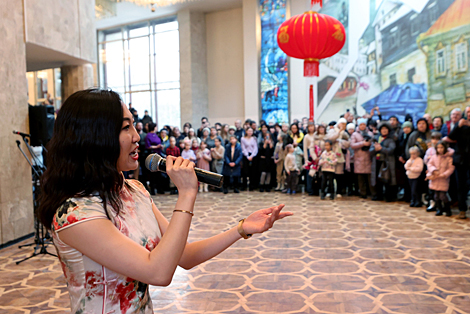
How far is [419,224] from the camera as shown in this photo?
5809 mm

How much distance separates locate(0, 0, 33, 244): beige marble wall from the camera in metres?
5.12

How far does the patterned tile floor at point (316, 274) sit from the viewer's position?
10.4 feet

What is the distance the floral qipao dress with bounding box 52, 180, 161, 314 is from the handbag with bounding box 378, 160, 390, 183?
7.18m

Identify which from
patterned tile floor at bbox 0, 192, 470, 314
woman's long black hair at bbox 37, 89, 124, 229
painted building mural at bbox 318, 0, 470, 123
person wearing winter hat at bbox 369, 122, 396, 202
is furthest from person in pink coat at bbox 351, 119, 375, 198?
woman's long black hair at bbox 37, 89, 124, 229

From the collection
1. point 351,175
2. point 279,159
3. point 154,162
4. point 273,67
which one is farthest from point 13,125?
point 273,67

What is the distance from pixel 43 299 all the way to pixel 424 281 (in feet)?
11.6

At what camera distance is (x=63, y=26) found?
6.22 metres

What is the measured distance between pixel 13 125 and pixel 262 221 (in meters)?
5.06

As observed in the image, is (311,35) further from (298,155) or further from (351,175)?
(351,175)

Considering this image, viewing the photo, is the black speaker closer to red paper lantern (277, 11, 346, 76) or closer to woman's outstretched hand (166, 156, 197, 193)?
red paper lantern (277, 11, 346, 76)

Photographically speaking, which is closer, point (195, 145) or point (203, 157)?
point (203, 157)

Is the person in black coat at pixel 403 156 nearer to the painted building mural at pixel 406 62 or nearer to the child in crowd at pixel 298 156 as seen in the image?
the child in crowd at pixel 298 156

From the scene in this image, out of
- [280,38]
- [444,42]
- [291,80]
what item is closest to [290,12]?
[291,80]

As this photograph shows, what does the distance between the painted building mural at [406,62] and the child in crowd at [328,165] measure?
3.91 meters
